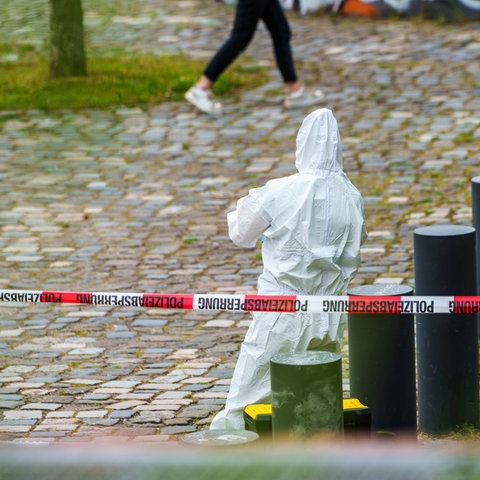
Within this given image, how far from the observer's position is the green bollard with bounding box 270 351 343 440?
4.33 m

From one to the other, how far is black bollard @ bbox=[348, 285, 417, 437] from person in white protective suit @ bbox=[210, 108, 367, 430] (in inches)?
5.4

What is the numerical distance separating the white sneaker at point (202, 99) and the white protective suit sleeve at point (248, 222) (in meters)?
7.87

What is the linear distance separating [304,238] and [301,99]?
8.22m

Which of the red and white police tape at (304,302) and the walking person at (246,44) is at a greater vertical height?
the walking person at (246,44)

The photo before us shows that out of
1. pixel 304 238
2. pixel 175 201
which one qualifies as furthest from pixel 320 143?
pixel 175 201

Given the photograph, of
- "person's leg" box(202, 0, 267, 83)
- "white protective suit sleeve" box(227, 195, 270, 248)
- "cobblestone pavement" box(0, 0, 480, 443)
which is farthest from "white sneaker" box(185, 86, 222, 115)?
"white protective suit sleeve" box(227, 195, 270, 248)

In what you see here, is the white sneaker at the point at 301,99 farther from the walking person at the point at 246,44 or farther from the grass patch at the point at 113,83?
the grass patch at the point at 113,83

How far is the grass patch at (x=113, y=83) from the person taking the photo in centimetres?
1356

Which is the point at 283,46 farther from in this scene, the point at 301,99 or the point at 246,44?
the point at 301,99

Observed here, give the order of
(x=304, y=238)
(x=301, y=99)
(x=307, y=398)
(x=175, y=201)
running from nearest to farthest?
1. (x=307, y=398)
2. (x=304, y=238)
3. (x=175, y=201)
4. (x=301, y=99)

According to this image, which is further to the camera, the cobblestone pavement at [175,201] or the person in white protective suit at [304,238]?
the cobblestone pavement at [175,201]

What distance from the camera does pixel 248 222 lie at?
4.94 meters

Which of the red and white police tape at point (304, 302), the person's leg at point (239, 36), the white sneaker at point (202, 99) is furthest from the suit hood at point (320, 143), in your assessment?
the white sneaker at point (202, 99)

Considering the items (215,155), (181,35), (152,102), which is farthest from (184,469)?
(181,35)
